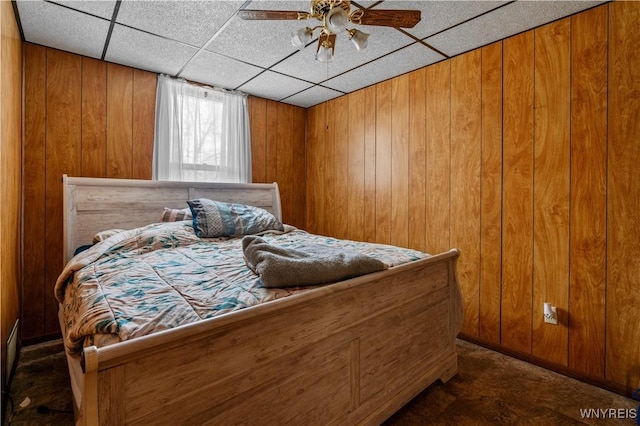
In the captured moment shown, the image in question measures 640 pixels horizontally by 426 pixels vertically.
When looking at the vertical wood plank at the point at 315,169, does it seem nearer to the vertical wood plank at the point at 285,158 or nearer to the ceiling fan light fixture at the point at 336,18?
the vertical wood plank at the point at 285,158

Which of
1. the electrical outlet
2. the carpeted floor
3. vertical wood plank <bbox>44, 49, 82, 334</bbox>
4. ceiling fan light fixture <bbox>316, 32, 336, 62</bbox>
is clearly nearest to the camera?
the carpeted floor

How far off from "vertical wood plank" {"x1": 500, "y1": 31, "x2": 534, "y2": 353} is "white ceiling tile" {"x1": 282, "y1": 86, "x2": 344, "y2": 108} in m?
1.74

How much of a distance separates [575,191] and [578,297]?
682 mm

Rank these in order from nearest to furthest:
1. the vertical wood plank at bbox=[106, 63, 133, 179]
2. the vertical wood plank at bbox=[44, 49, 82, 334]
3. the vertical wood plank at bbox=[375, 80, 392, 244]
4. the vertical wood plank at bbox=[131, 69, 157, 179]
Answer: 1. the vertical wood plank at bbox=[44, 49, 82, 334]
2. the vertical wood plank at bbox=[106, 63, 133, 179]
3. the vertical wood plank at bbox=[131, 69, 157, 179]
4. the vertical wood plank at bbox=[375, 80, 392, 244]

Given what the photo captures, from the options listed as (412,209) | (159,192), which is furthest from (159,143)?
(412,209)

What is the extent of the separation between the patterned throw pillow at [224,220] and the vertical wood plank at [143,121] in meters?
0.74

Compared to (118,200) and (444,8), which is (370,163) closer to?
(444,8)

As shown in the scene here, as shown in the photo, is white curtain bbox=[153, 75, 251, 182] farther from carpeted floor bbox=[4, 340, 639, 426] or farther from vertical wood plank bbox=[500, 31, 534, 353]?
vertical wood plank bbox=[500, 31, 534, 353]

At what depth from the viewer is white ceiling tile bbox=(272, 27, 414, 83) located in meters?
2.25

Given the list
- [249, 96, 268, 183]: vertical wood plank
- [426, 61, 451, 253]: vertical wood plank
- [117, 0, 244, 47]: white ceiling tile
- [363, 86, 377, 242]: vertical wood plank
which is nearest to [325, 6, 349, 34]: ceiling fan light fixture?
[117, 0, 244, 47]: white ceiling tile

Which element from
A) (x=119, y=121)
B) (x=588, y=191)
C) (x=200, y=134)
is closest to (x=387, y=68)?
(x=588, y=191)

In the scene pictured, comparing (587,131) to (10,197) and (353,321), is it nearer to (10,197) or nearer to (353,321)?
(353,321)

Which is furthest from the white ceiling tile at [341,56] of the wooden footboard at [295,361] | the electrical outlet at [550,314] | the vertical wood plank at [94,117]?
the electrical outlet at [550,314]

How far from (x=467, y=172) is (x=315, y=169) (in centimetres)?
194
